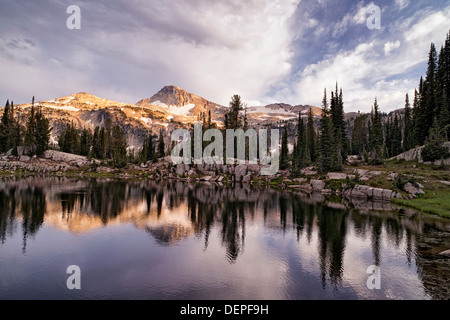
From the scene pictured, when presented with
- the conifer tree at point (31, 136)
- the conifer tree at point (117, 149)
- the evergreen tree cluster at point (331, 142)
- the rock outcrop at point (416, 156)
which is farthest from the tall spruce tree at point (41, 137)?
the rock outcrop at point (416, 156)

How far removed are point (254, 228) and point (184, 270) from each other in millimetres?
16740

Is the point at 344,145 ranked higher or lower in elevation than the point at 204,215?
higher

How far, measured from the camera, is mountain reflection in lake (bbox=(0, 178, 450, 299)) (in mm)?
16734

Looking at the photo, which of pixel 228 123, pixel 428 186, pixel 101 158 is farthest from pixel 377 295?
pixel 101 158

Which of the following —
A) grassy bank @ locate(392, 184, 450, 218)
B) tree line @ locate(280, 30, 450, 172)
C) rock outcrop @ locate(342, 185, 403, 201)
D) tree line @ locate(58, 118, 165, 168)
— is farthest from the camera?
tree line @ locate(58, 118, 165, 168)

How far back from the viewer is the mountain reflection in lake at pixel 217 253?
659 inches

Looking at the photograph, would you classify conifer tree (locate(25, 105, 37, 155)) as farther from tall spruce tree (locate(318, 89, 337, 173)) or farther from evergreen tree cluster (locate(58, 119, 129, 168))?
tall spruce tree (locate(318, 89, 337, 173))

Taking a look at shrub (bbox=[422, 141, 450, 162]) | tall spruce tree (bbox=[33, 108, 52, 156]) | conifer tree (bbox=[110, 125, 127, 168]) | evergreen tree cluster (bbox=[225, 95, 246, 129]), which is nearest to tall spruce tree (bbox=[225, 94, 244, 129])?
evergreen tree cluster (bbox=[225, 95, 246, 129])

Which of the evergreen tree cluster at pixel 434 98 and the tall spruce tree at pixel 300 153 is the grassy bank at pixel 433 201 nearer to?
the evergreen tree cluster at pixel 434 98

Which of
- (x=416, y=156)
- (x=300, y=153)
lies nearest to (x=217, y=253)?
(x=416, y=156)

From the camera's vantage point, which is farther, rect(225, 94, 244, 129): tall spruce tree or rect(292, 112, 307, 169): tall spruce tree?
rect(225, 94, 244, 129): tall spruce tree
